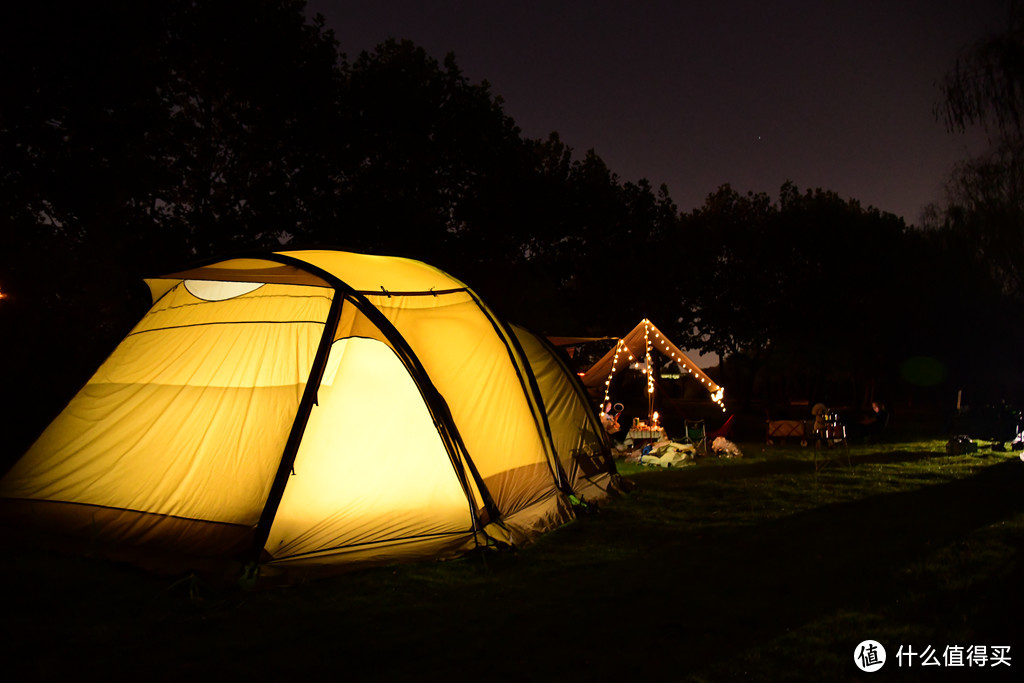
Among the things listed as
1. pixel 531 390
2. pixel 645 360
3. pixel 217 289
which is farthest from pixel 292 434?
pixel 645 360

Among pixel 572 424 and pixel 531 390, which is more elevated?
pixel 531 390

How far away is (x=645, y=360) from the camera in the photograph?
51.6ft

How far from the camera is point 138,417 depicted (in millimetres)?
6227

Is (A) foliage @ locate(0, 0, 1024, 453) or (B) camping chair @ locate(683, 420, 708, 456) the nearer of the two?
(A) foliage @ locate(0, 0, 1024, 453)

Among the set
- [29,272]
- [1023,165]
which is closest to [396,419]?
[29,272]

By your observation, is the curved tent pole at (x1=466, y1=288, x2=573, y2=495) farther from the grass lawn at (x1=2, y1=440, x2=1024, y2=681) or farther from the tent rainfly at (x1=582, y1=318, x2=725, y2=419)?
the tent rainfly at (x1=582, y1=318, x2=725, y2=419)

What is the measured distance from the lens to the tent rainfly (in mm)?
15328

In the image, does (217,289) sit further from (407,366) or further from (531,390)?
(531,390)

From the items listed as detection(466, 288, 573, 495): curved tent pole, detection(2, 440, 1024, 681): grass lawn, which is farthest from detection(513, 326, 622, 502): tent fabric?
detection(2, 440, 1024, 681): grass lawn

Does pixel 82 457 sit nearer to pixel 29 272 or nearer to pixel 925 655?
pixel 925 655

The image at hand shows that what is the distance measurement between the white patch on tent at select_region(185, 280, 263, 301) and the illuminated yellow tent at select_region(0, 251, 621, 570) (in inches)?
0.7

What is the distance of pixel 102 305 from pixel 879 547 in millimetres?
13809

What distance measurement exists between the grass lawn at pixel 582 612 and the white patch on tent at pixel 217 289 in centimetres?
258

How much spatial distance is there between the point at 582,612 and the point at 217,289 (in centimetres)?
463
